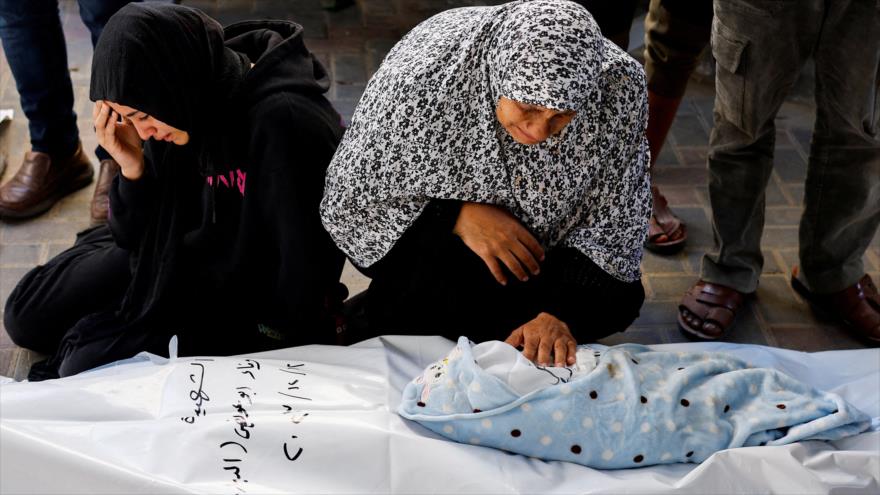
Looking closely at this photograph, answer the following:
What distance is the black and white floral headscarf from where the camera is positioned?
1.89 metres

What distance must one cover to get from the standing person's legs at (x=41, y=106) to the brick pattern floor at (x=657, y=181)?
0.06 m

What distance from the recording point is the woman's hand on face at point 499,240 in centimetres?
200

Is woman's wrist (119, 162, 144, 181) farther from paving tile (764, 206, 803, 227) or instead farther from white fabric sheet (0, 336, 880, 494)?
paving tile (764, 206, 803, 227)

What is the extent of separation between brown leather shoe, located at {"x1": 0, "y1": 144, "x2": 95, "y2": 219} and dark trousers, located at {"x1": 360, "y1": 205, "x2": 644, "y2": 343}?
4.73ft

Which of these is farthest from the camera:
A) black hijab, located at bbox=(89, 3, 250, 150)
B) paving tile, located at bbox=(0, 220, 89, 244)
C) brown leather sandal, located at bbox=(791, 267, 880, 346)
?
paving tile, located at bbox=(0, 220, 89, 244)

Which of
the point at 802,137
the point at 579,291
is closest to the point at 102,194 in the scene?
the point at 579,291

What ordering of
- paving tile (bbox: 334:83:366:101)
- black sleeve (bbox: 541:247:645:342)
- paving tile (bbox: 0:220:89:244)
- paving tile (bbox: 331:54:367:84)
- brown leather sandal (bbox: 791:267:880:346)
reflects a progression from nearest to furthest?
black sleeve (bbox: 541:247:645:342) → brown leather sandal (bbox: 791:267:880:346) → paving tile (bbox: 0:220:89:244) → paving tile (bbox: 334:83:366:101) → paving tile (bbox: 331:54:367:84)

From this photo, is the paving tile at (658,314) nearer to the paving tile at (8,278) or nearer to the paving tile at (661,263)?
the paving tile at (661,263)

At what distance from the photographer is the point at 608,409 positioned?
1777mm

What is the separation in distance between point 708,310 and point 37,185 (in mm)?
2197

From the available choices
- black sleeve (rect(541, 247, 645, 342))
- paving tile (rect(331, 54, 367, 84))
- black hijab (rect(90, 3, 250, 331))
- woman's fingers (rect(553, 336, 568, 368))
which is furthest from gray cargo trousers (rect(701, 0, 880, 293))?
paving tile (rect(331, 54, 367, 84))

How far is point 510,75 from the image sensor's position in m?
1.73

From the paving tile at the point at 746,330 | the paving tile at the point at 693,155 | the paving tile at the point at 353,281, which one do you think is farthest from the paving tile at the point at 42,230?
the paving tile at the point at 693,155

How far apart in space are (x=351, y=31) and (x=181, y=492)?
3039 millimetres
